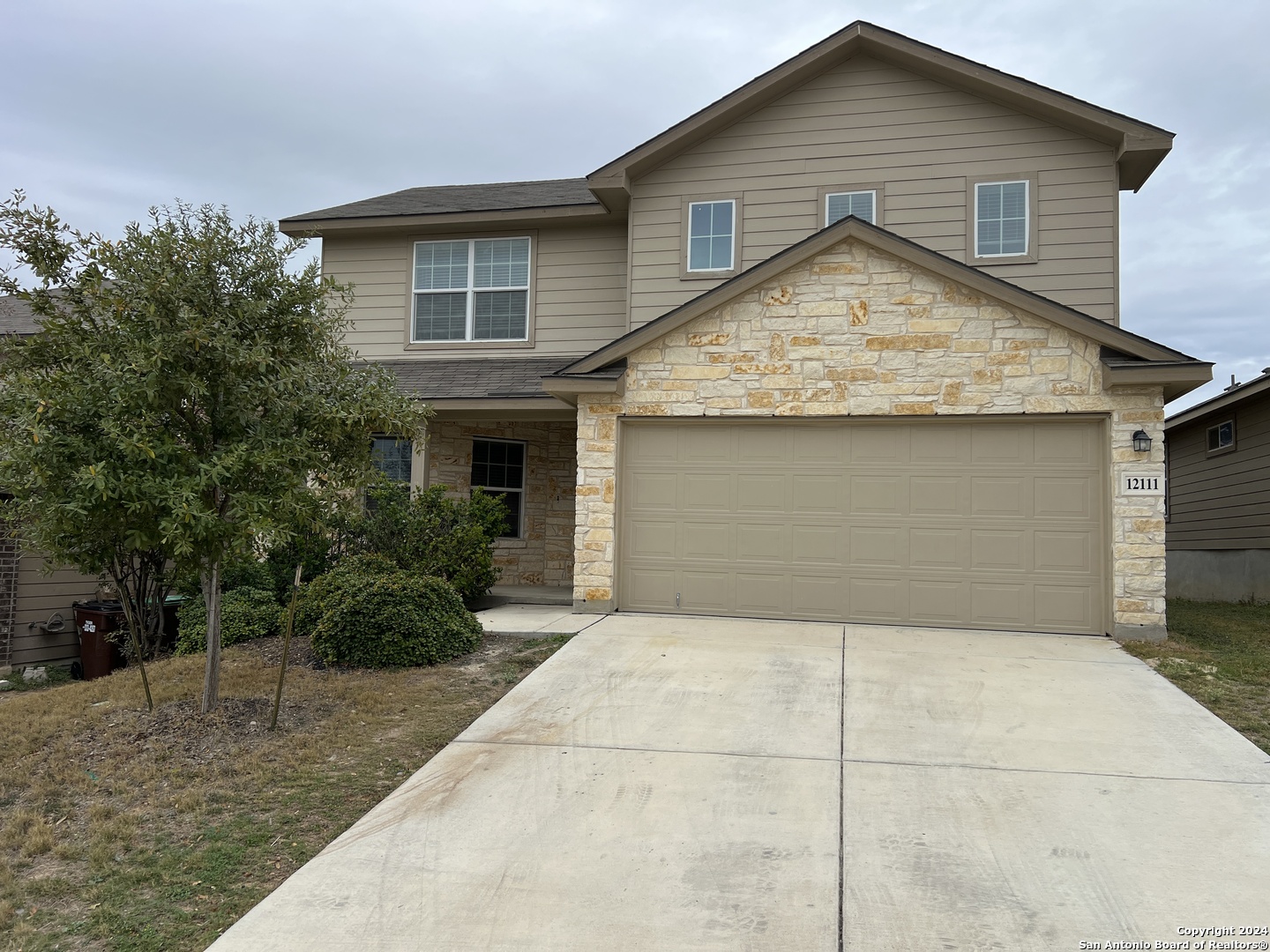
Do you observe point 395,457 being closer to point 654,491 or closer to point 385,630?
point 654,491

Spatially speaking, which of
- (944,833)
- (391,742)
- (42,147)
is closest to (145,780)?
(391,742)

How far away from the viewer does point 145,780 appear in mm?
5344

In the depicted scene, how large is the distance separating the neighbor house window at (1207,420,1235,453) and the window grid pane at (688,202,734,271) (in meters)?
10.0

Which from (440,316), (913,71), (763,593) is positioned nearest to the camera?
(763,593)

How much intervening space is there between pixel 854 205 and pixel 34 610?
39.6ft

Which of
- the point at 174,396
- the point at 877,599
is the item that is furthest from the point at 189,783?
the point at 877,599

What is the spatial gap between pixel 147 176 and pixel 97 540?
209 ft

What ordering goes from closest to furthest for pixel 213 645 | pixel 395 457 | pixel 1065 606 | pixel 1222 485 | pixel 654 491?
pixel 213 645 < pixel 1065 606 < pixel 654 491 < pixel 395 457 < pixel 1222 485

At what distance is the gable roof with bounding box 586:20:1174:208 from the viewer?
1111cm

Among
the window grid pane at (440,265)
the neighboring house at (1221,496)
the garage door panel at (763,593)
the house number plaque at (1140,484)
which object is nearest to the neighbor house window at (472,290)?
the window grid pane at (440,265)

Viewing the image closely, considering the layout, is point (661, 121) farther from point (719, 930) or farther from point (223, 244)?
point (719, 930)

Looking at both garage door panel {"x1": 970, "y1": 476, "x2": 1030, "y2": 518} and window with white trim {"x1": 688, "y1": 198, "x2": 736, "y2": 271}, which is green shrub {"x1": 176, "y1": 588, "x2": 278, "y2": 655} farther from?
garage door panel {"x1": 970, "y1": 476, "x2": 1030, "y2": 518}

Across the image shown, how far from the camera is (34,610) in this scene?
38.1 ft

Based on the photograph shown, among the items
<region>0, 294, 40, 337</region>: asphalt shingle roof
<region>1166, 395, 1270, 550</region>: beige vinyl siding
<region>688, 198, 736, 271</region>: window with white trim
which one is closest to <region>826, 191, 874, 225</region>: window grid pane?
<region>688, 198, 736, 271</region>: window with white trim
